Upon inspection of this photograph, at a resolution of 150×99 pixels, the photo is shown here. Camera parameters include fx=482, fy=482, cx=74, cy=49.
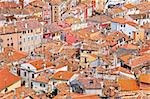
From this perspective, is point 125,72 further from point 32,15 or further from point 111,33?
point 32,15

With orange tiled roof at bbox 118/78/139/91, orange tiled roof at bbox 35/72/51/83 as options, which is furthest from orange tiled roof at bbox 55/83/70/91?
orange tiled roof at bbox 118/78/139/91

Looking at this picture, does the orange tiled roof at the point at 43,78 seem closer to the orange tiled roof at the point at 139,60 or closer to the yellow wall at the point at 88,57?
the yellow wall at the point at 88,57

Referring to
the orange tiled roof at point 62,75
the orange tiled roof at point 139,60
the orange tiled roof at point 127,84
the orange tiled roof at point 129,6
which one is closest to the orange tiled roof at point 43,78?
the orange tiled roof at point 62,75

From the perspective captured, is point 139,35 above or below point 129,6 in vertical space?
below

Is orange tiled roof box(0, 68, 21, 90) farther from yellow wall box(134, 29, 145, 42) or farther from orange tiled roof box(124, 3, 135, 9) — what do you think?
orange tiled roof box(124, 3, 135, 9)

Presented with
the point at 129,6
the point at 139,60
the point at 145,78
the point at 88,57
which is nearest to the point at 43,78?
the point at 88,57

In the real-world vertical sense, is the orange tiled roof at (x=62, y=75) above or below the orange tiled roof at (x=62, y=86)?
above

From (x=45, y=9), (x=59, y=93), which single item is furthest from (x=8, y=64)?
(x=45, y=9)

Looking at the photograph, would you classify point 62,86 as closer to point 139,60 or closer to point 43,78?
point 43,78
